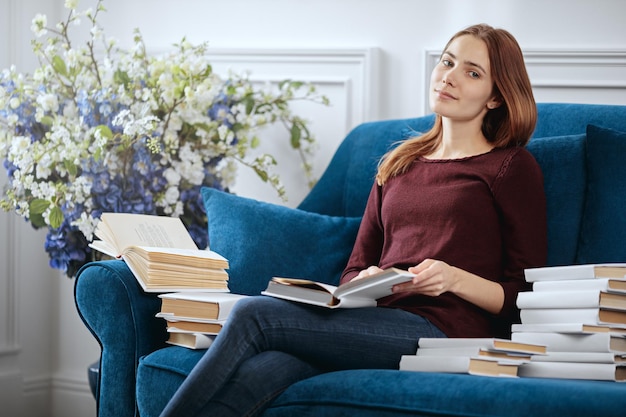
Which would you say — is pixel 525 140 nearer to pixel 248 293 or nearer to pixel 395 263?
pixel 395 263

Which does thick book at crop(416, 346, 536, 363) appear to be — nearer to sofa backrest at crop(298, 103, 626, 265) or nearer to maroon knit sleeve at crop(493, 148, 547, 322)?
maroon knit sleeve at crop(493, 148, 547, 322)

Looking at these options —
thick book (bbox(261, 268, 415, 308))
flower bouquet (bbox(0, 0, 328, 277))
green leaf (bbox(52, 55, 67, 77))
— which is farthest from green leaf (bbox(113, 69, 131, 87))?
thick book (bbox(261, 268, 415, 308))

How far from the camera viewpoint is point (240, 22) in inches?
122

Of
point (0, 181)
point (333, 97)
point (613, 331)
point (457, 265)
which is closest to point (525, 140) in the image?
point (457, 265)

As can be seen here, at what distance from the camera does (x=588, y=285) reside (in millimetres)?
1640

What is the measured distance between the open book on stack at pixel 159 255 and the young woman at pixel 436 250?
1.20 ft

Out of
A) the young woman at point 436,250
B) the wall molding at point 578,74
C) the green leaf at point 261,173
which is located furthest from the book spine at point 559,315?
the green leaf at point 261,173

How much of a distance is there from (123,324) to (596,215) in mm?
1125

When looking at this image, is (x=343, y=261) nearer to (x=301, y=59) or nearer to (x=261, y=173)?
(x=261, y=173)

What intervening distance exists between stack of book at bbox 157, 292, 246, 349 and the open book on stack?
0.25ft

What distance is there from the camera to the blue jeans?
1.54 meters

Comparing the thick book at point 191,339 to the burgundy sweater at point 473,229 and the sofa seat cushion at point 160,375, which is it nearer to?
the sofa seat cushion at point 160,375

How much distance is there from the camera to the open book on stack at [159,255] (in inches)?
77.5

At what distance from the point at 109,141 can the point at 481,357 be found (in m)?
1.34
